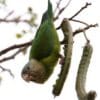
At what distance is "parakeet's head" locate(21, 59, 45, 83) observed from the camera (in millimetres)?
661

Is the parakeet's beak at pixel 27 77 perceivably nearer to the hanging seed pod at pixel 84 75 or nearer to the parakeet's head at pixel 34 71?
the parakeet's head at pixel 34 71

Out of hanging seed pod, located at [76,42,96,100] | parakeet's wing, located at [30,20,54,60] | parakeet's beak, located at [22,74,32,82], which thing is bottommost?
parakeet's beak, located at [22,74,32,82]

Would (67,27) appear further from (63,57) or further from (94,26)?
(94,26)

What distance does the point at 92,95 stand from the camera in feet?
1.82

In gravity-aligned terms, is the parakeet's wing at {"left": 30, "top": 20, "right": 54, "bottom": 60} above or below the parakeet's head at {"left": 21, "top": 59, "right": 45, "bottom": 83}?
above

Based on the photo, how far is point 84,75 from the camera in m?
0.63

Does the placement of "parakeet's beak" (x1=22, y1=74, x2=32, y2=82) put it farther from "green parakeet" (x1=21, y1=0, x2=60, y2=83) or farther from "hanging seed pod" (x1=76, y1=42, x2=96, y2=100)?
"hanging seed pod" (x1=76, y1=42, x2=96, y2=100)

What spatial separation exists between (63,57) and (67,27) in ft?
0.21

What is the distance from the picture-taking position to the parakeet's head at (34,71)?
26.0 inches

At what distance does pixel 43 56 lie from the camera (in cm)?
69

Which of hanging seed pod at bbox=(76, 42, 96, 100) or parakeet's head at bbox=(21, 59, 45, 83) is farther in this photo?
parakeet's head at bbox=(21, 59, 45, 83)

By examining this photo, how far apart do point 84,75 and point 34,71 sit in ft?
0.34

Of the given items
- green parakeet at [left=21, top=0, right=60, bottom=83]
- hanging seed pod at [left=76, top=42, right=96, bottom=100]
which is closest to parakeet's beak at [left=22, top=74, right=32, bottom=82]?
green parakeet at [left=21, top=0, right=60, bottom=83]

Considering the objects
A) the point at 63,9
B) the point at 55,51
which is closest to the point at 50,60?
A: the point at 55,51
